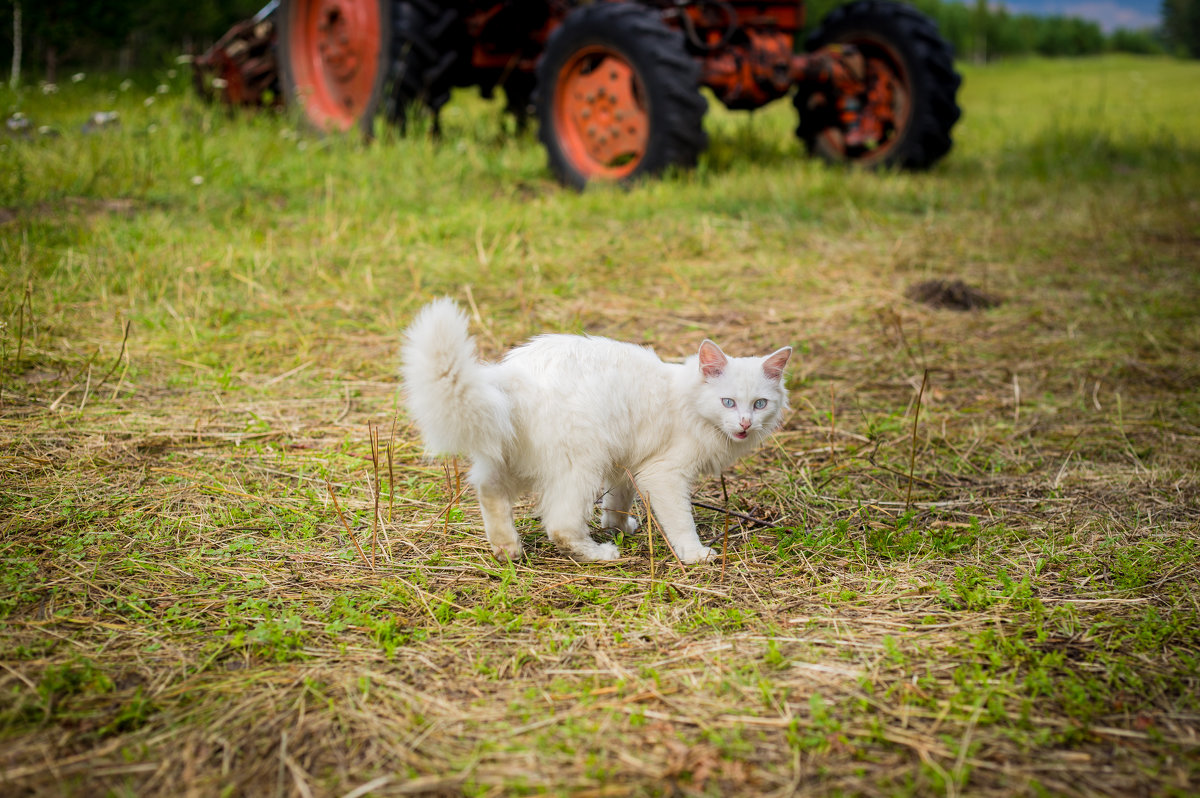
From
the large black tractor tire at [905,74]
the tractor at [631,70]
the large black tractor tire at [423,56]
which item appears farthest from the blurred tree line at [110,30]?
the large black tractor tire at [905,74]

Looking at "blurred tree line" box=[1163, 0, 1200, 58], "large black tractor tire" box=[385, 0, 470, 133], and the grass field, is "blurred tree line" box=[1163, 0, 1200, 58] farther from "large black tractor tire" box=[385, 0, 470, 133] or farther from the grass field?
the grass field

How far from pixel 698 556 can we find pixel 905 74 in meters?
5.92

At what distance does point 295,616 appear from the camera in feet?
6.41

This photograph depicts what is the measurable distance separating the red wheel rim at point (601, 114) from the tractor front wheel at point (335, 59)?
5.01ft

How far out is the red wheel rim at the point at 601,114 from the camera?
6062mm

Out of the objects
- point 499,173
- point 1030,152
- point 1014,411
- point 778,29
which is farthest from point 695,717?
point 1030,152

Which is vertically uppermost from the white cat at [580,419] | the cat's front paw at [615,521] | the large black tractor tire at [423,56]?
the large black tractor tire at [423,56]

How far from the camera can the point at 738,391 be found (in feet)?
7.90

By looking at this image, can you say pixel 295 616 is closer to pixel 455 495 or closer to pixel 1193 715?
pixel 455 495

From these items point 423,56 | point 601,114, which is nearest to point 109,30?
point 423,56

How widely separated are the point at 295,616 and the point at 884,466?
6.27ft

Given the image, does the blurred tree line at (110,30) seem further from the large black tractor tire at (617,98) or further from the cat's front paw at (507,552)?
the cat's front paw at (507,552)

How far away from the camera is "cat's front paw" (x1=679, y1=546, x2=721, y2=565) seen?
7.73ft

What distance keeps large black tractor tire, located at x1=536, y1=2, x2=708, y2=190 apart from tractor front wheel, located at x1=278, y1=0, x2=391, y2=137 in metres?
1.49
